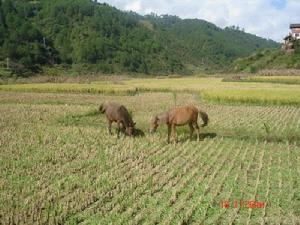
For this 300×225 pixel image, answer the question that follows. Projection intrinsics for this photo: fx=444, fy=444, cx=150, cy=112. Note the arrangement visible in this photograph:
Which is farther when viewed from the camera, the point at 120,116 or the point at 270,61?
the point at 270,61

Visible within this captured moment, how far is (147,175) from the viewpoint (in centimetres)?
1101

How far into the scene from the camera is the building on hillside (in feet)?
266

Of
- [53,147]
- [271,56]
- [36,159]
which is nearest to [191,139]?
[53,147]

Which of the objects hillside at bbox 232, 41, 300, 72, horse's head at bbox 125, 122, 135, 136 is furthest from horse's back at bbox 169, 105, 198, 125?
hillside at bbox 232, 41, 300, 72

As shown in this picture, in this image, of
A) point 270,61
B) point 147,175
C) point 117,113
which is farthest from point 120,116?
point 270,61

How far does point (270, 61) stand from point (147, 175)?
73211 mm

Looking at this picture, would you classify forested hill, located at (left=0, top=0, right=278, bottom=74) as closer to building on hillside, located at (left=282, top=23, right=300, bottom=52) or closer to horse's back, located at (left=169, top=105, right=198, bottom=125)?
building on hillside, located at (left=282, top=23, right=300, bottom=52)

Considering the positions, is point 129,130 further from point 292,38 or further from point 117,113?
point 292,38

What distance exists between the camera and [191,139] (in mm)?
16188

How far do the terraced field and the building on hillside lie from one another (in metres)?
65.3

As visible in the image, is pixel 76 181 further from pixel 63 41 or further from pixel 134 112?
pixel 63 41

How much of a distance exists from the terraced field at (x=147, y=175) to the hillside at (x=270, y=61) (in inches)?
2256

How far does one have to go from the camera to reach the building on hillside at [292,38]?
80.9 m
